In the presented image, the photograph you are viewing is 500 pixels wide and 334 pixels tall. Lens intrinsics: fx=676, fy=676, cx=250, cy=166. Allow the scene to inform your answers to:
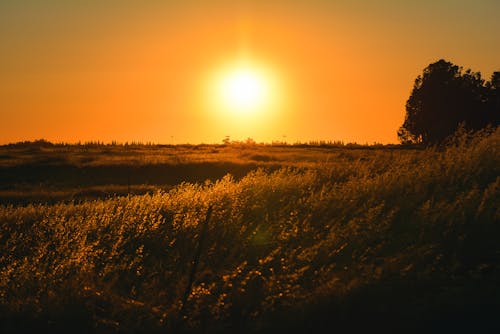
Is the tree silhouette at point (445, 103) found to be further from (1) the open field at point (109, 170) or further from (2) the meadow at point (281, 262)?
(2) the meadow at point (281, 262)

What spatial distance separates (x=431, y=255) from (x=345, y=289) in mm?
1821

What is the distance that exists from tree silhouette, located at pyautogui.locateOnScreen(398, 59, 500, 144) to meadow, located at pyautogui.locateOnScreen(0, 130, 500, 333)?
128ft

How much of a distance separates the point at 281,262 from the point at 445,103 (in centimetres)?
4693

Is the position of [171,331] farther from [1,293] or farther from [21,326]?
[1,293]

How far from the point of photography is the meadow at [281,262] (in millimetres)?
8227

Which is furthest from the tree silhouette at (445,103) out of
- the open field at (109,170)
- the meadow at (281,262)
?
the meadow at (281,262)

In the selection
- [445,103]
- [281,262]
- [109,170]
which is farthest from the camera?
[445,103]

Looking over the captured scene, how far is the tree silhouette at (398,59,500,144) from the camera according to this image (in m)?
52.6

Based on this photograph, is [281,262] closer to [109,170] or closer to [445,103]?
[109,170]

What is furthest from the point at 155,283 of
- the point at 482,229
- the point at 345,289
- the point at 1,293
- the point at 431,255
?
the point at 482,229

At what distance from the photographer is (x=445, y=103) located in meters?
53.7

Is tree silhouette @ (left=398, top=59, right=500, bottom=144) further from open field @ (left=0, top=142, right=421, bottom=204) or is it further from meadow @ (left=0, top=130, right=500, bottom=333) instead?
meadow @ (left=0, top=130, right=500, bottom=333)

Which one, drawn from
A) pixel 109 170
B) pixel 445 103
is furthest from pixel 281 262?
pixel 445 103

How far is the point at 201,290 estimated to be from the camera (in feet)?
29.0
